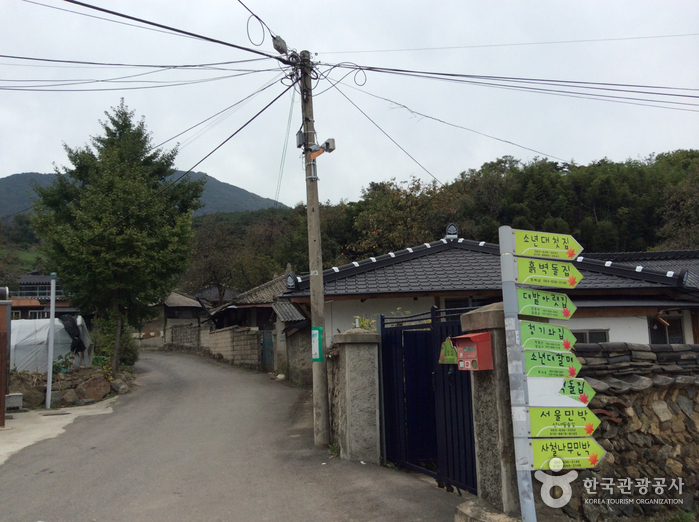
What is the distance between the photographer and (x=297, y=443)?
941 centimetres

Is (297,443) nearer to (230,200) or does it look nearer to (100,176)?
(100,176)

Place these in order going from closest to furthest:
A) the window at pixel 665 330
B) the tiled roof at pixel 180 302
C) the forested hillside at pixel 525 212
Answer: the window at pixel 665 330 → the forested hillside at pixel 525 212 → the tiled roof at pixel 180 302

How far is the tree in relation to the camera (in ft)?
57.8

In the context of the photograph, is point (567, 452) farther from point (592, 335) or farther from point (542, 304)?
point (592, 335)

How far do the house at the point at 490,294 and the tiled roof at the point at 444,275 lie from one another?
0.02 m

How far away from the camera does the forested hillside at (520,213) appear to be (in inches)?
1148

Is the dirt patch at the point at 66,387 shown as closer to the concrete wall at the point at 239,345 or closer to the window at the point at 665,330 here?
the concrete wall at the point at 239,345

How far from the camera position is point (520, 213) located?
33.1m

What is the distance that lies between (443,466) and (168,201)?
18.2 meters

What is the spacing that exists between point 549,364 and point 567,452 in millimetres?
648

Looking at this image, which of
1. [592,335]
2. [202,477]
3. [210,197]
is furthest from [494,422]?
[210,197]

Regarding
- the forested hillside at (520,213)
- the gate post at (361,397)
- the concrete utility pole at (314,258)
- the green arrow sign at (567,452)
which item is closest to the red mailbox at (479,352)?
the green arrow sign at (567,452)

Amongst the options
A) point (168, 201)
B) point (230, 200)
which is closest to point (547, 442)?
point (168, 201)

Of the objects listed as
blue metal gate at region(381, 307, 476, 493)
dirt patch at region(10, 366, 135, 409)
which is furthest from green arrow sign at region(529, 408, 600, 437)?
dirt patch at region(10, 366, 135, 409)
